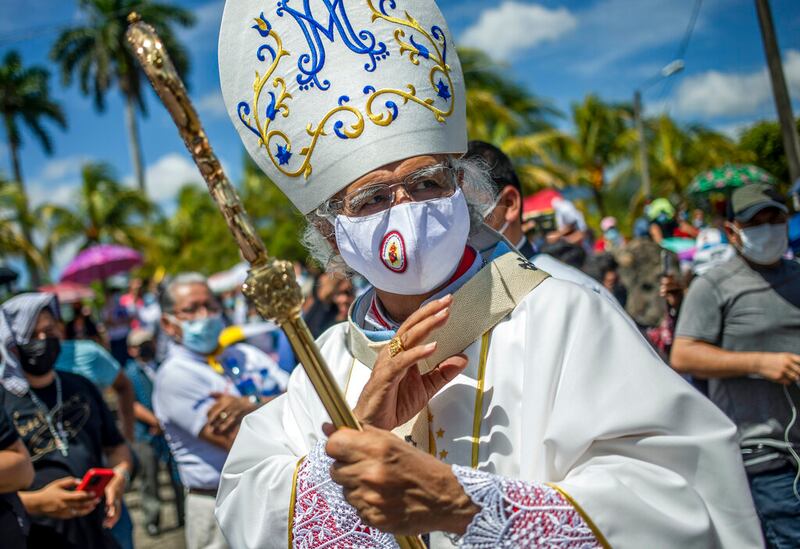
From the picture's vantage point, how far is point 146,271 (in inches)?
1234

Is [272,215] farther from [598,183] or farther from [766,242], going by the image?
[766,242]

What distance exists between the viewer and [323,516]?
1.69m

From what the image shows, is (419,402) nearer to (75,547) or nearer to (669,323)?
(75,547)

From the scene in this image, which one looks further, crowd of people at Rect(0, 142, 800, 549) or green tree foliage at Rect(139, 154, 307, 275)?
green tree foliage at Rect(139, 154, 307, 275)

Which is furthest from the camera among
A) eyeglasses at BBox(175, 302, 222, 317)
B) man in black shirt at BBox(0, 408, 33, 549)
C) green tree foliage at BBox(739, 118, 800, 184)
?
green tree foliage at BBox(739, 118, 800, 184)

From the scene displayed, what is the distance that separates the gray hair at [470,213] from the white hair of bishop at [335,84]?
109 millimetres

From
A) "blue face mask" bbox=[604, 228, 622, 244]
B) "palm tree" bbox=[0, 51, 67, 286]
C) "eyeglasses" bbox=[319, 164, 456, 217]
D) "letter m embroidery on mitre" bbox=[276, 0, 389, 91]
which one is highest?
"palm tree" bbox=[0, 51, 67, 286]

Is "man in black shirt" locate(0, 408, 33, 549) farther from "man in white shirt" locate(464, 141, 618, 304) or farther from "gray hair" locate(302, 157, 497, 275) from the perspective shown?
"man in white shirt" locate(464, 141, 618, 304)

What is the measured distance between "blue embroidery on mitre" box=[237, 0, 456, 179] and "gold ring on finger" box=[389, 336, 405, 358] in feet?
1.76

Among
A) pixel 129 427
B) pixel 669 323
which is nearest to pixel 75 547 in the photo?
pixel 129 427

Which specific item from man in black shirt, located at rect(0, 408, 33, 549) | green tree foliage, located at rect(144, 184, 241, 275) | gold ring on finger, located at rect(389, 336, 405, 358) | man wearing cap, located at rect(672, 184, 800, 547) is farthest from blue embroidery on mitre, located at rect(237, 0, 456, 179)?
green tree foliage, located at rect(144, 184, 241, 275)

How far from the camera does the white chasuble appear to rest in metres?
1.47

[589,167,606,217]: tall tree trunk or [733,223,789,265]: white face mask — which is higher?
[589,167,606,217]: tall tree trunk

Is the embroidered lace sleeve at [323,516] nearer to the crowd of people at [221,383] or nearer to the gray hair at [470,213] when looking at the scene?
the gray hair at [470,213]
